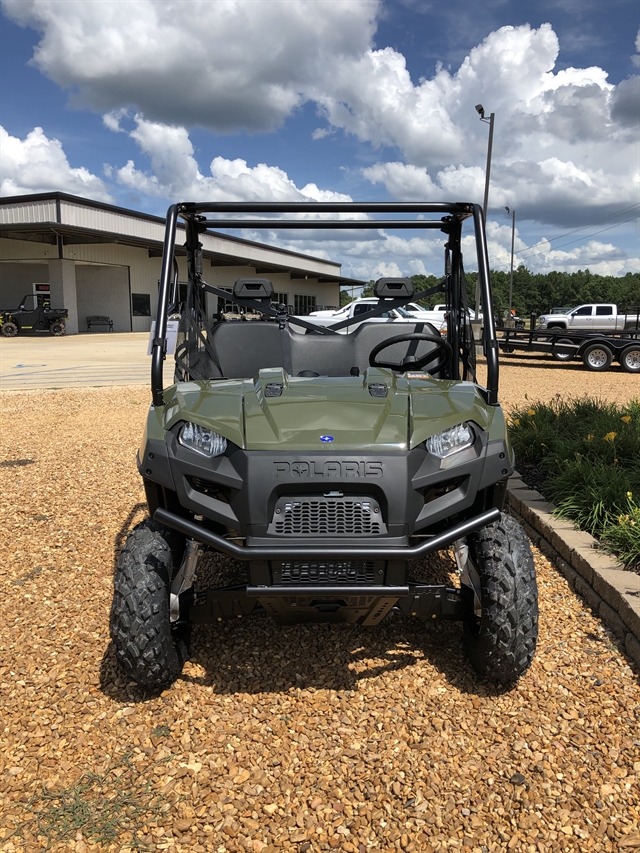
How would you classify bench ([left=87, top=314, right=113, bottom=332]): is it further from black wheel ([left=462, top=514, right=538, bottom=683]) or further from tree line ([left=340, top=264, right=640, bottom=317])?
tree line ([left=340, top=264, right=640, bottom=317])

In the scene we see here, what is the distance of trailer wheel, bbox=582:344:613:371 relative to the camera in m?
15.0

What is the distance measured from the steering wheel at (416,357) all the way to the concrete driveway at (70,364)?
9103 millimetres

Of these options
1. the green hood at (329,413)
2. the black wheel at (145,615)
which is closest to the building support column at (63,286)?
the green hood at (329,413)

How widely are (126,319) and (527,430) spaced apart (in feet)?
97.5

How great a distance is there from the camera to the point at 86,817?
2.00 m

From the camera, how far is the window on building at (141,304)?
33.4 m

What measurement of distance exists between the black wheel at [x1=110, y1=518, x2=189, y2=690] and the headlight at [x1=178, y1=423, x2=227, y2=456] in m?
0.43

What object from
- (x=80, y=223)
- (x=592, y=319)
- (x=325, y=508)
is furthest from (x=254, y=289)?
(x=80, y=223)

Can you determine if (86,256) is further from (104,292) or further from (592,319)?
(592,319)

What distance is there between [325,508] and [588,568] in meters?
1.85

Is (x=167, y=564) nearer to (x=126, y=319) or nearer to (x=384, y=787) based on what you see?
(x=384, y=787)

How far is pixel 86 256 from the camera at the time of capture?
30.2 m

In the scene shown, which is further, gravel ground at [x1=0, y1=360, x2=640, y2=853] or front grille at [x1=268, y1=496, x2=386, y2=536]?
front grille at [x1=268, y1=496, x2=386, y2=536]

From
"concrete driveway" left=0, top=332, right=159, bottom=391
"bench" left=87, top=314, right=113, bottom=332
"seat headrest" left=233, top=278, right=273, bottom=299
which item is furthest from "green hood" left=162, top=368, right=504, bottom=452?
"bench" left=87, top=314, right=113, bottom=332
